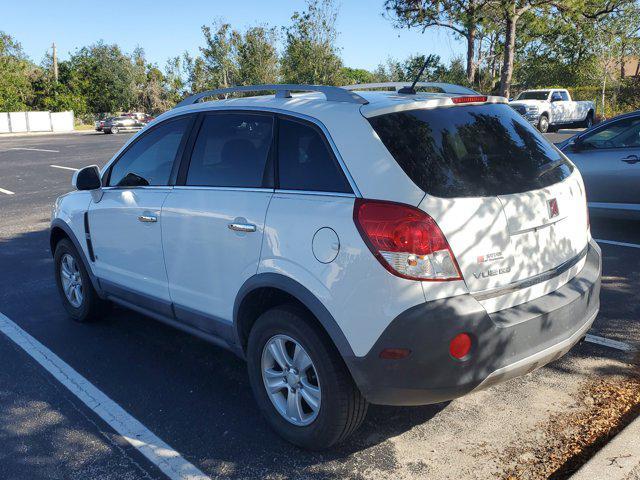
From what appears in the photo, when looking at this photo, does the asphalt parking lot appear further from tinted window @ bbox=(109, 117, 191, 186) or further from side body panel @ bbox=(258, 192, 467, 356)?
tinted window @ bbox=(109, 117, 191, 186)

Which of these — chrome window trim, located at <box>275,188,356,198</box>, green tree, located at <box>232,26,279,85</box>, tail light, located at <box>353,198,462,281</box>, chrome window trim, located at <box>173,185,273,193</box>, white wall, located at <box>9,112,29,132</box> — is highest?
green tree, located at <box>232,26,279,85</box>

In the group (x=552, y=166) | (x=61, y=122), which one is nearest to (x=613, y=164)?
(x=552, y=166)

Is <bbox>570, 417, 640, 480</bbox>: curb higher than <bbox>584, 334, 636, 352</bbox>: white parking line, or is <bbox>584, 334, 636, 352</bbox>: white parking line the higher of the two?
<bbox>584, 334, 636, 352</bbox>: white parking line

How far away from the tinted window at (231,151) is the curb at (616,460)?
2.18m

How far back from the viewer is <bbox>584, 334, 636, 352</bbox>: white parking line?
171 inches

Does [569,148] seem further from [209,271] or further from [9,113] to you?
[9,113]

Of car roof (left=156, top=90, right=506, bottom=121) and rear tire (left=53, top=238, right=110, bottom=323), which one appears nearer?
car roof (left=156, top=90, right=506, bottom=121)

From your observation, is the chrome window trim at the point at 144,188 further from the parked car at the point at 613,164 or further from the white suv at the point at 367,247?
the parked car at the point at 613,164

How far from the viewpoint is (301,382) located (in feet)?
10.7

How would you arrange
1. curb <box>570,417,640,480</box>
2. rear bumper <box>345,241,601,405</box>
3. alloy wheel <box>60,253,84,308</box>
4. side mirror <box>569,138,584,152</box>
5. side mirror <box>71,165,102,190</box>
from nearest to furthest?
rear bumper <box>345,241,601,405</box>
curb <box>570,417,640,480</box>
side mirror <box>71,165,102,190</box>
alloy wheel <box>60,253,84,308</box>
side mirror <box>569,138,584,152</box>

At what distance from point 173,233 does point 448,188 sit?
6.00ft

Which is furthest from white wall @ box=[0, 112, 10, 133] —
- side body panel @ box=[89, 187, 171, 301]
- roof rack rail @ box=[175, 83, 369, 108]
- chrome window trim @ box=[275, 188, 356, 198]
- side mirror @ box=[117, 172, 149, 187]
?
chrome window trim @ box=[275, 188, 356, 198]

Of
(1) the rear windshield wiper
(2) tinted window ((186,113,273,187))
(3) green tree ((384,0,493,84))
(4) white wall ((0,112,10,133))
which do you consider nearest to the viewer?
(1) the rear windshield wiper

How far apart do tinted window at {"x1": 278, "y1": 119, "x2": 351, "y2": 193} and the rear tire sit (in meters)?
2.48
